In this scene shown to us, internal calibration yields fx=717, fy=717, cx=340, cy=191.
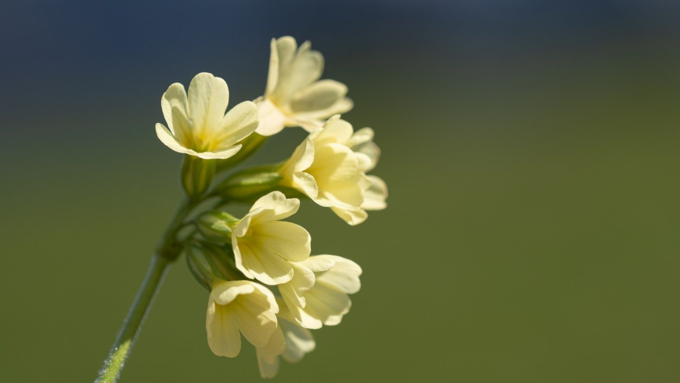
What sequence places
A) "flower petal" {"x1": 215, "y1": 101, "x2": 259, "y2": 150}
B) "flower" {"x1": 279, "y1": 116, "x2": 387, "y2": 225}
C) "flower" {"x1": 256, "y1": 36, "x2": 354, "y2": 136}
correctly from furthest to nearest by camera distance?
1. "flower" {"x1": 256, "y1": 36, "x2": 354, "y2": 136}
2. "flower" {"x1": 279, "y1": 116, "x2": 387, "y2": 225}
3. "flower petal" {"x1": 215, "y1": 101, "x2": 259, "y2": 150}

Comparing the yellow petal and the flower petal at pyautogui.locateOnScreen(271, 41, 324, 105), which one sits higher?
the flower petal at pyautogui.locateOnScreen(271, 41, 324, 105)

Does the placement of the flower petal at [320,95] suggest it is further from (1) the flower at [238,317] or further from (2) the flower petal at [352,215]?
(1) the flower at [238,317]

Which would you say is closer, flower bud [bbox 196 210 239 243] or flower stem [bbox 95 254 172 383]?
flower stem [bbox 95 254 172 383]

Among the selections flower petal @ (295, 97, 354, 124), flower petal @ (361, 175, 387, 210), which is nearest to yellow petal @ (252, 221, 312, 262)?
flower petal @ (361, 175, 387, 210)

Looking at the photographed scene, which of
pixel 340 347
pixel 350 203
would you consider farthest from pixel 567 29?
pixel 350 203

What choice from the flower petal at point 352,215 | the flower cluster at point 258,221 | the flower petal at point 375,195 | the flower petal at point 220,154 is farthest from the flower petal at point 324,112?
the flower petal at point 220,154

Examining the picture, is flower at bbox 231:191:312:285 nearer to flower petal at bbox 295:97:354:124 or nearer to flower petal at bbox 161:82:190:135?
flower petal at bbox 161:82:190:135

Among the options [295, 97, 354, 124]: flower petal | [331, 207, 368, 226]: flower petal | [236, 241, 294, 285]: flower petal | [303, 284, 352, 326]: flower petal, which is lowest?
[303, 284, 352, 326]: flower petal
